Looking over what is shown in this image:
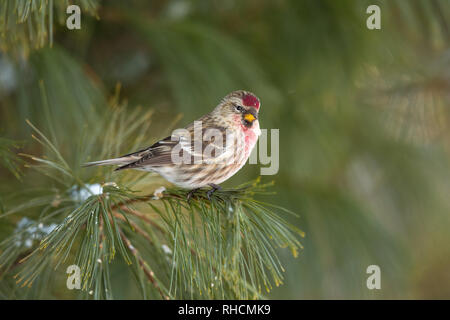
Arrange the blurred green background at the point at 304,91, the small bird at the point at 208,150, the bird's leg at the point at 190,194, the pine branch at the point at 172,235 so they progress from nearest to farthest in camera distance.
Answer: the pine branch at the point at 172,235 < the bird's leg at the point at 190,194 < the small bird at the point at 208,150 < the blurred green background at the point at 304,91

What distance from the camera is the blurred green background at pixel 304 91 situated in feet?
6.14

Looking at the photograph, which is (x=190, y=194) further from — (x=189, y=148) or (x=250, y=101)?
(x=250, y=101)

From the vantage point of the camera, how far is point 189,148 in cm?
146

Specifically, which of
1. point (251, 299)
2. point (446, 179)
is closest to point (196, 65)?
point (251, 299)

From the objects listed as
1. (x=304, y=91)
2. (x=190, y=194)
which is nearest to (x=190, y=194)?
(x=190, y=194)

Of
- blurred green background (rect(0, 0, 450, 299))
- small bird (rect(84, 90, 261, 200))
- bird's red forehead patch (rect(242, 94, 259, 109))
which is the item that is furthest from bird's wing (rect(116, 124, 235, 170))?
blurred green background (rect(0, 0, 450, 299))

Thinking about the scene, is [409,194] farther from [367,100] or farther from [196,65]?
[196,65]

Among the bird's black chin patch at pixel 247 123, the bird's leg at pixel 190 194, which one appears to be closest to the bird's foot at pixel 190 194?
the bird's leg at pixel 190 194

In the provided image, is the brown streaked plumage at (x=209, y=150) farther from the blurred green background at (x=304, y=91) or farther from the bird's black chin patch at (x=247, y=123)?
the blurred green background at (x=304, y=91)

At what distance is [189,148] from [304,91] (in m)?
1.19

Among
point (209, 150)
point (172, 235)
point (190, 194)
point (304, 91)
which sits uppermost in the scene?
point (304, 91)

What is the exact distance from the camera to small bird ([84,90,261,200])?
4.50ft

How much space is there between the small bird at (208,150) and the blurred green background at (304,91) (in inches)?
10.8
